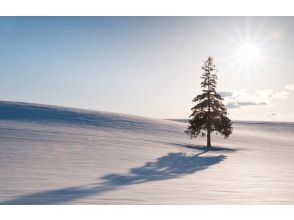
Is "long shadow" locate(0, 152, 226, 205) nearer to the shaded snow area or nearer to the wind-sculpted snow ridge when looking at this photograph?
the shaded snow area

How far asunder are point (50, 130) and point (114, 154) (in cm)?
1366

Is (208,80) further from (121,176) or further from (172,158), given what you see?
(121,176)

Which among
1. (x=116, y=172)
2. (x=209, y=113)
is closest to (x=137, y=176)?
(x=116, y=172)

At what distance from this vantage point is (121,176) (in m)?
19.9

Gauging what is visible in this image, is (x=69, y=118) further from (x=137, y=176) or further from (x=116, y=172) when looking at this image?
(x=137, y=176)

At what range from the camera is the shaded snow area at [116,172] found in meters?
13.9

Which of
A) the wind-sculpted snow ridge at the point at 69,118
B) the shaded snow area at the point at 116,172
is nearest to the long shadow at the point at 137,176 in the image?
the shaded snow area at the point at 116,172

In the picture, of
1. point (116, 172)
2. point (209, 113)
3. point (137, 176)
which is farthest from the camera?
point (209, 113)

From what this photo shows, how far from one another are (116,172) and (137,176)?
1.53m

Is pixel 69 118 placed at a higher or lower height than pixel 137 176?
higher

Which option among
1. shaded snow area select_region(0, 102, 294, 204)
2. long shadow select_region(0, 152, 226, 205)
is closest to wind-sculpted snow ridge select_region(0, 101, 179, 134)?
shaded snow area select_region(0, 102, 294, 204)

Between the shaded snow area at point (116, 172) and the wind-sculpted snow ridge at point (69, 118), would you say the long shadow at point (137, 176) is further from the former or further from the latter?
the wind-sculpted snow ridge at point (69, 118)

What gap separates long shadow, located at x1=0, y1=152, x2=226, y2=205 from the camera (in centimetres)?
1311

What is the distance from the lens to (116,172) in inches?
834
